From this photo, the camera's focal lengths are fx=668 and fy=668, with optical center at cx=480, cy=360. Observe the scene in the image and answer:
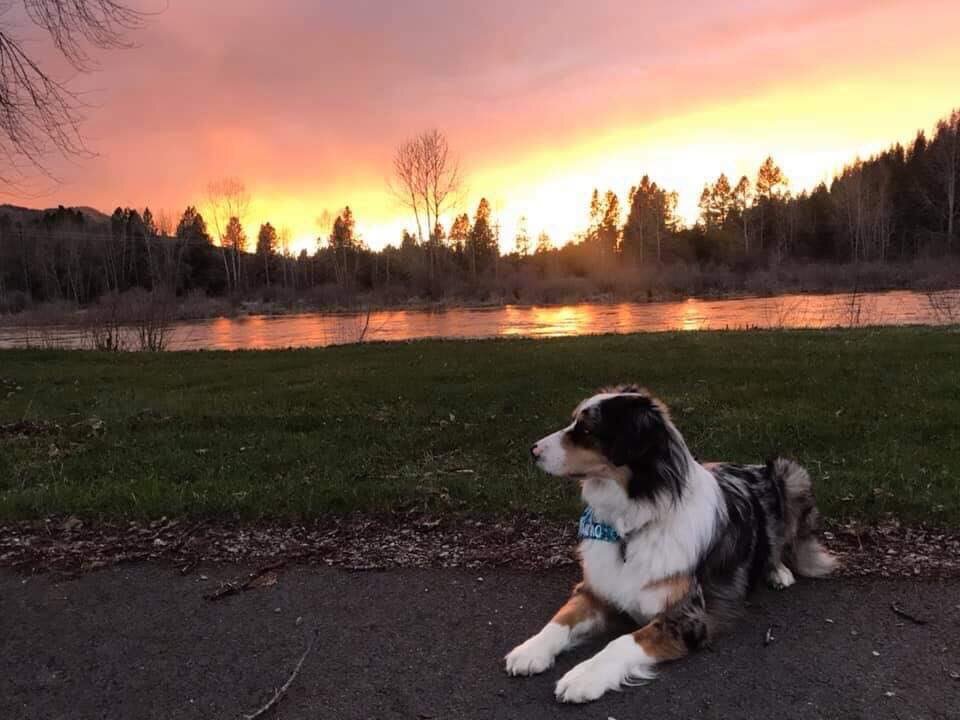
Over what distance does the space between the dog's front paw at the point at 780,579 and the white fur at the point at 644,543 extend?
764 millimetres

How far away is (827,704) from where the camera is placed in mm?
3244

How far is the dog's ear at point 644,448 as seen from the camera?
13.0ft

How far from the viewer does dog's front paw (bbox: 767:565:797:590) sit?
178 inches

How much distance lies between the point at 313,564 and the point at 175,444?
5402 millimetres

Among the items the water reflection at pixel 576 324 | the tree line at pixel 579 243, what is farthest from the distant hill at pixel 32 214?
the water reflection at pixel 576 324

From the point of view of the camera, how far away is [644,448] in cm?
397

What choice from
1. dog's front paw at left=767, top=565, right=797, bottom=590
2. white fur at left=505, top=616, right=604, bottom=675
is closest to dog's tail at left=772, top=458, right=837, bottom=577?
dog's front paw at left=767, top=565, right=797, bottom=590

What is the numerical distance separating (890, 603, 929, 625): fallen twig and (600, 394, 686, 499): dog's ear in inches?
60.1

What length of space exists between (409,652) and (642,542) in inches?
59.3

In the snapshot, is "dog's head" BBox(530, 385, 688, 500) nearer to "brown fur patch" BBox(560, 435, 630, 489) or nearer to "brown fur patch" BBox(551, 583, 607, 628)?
"brown fur patch" BBox(560, 435, 630, 489)

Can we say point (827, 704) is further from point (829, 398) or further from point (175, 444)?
point (175, 444)

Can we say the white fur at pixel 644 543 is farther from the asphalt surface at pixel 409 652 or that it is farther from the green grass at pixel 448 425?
the green grass at pixel 448 425

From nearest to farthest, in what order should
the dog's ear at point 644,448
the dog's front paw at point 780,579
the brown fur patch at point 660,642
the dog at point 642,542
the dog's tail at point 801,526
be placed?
the brown fur patch at point 660,642 < the dog at point 642,542 < the dog's ear at point 644,448 < the dog's front paw at point 780,579 < the dog's tail at point 801,526

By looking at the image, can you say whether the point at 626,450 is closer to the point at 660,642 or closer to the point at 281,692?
the point at 660,642
